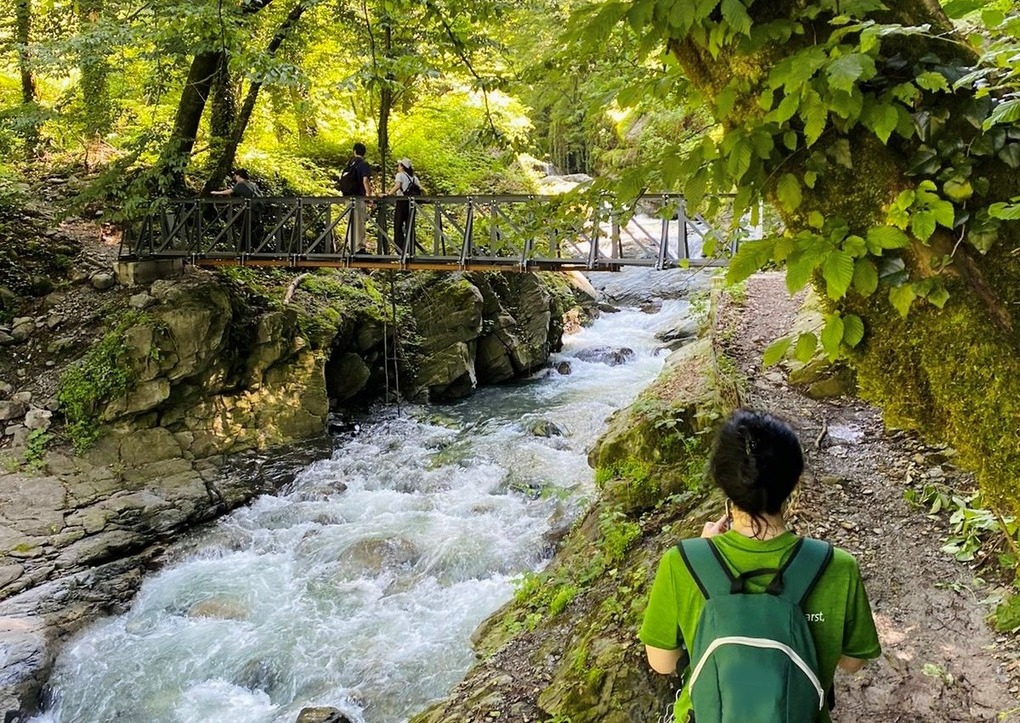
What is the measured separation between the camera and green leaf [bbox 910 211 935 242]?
1.50 meters

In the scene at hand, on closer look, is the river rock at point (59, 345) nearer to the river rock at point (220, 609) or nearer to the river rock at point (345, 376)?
the river rock at point (345, 376)

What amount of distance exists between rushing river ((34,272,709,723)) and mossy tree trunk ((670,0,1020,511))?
191 inches

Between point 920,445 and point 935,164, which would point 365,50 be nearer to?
point 920,445

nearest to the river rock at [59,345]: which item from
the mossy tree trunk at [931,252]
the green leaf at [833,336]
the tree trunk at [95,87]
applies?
the tree trunk at [95,87]

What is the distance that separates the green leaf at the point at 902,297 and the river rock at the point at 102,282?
11.1 m

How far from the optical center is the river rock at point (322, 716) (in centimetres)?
518

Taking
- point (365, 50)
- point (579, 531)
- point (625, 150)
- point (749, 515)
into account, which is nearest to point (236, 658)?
point (579, 531)

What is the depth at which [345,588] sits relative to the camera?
7.21m

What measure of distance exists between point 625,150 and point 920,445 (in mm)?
20554

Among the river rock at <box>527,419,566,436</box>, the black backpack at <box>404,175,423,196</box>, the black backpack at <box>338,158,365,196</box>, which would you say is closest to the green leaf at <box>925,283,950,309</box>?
the black backpack at <box>404,175,423,196</box>

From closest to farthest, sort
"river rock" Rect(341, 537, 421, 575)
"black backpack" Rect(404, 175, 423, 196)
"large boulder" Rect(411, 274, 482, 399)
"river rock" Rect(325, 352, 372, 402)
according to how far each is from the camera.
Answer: "river rock" Rect(341, 537, 421, 575) → "black backpack" Rect(404, 175, 423, 196) → "river rock" Rect(325, 352, 372, 402) → "large boulder" Rect(411, 274, 482, 399)

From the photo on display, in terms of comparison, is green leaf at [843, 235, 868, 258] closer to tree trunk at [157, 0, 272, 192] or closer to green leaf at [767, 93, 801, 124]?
green leaf at [767, 93, 801, 124]

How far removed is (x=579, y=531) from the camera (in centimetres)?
648

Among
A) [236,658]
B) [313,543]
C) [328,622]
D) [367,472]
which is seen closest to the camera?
[236,658]
